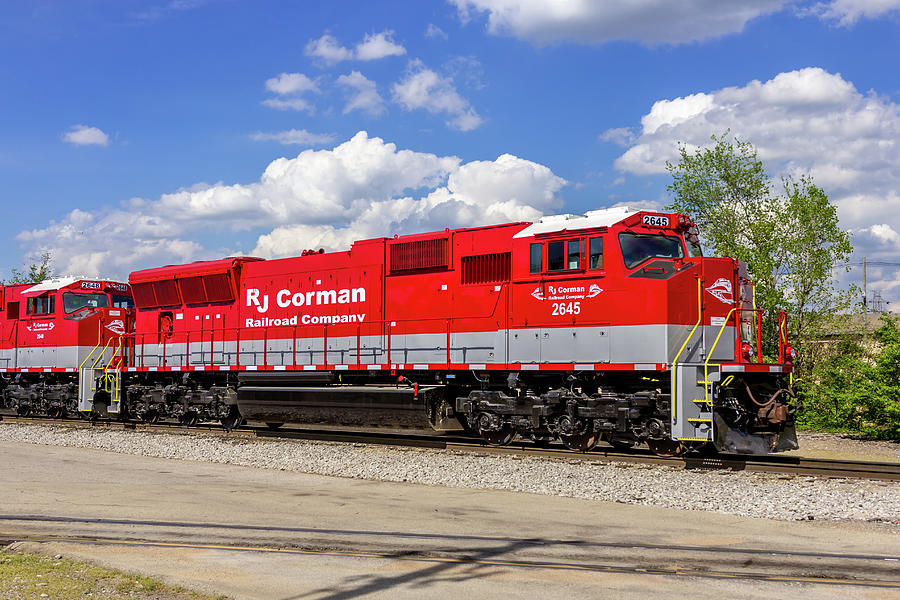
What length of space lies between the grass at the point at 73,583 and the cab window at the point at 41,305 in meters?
19.4

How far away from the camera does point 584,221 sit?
1447 cm

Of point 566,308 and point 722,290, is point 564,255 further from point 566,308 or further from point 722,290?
point 722,290

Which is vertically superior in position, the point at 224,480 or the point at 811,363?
the point at 811,363

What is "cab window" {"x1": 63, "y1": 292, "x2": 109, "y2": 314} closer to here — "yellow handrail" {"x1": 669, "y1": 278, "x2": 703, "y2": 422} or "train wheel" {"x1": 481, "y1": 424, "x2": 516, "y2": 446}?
"train wheel" {"x1": 481, "y1": 424, "x2": 516, "y2": 446}

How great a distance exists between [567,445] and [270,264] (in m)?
8.80

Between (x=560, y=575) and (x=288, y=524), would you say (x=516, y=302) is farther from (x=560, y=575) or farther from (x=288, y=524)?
(x=560, y=575)

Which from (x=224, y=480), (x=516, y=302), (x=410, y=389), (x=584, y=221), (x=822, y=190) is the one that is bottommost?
(x=224, y=480)

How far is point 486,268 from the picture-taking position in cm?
1577

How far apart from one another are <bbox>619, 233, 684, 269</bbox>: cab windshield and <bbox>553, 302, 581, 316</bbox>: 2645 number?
116cm

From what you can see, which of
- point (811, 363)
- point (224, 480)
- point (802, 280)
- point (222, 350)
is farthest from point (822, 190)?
point (224, 480)

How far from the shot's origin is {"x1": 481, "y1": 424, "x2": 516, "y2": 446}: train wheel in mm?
15586

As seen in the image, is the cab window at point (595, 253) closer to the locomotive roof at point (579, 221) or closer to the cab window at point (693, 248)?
the locomotive roof at point (579, 221)

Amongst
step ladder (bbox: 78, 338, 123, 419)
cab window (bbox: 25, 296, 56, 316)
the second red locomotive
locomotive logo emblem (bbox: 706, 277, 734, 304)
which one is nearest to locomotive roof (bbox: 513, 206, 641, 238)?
the second red locomotive

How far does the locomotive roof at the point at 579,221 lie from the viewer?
14094 millimetres
